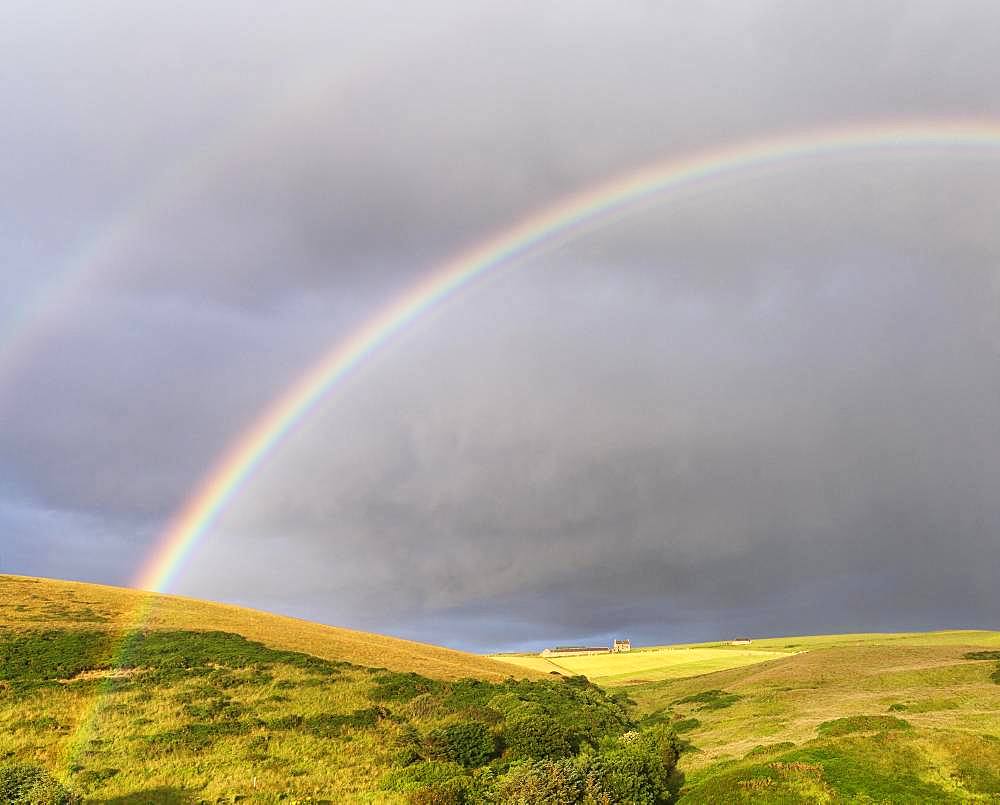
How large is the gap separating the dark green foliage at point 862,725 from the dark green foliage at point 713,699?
25049mm

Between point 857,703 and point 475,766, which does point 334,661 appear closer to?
point 475,766

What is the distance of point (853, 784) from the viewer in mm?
31547

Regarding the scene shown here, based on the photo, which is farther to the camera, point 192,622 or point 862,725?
point 192,622

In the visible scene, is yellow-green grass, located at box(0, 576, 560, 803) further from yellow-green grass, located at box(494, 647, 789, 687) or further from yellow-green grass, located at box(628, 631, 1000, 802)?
yellow-green grass, located at box(494, 647, 789, 687)

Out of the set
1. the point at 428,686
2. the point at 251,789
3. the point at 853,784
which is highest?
the point at 428,686

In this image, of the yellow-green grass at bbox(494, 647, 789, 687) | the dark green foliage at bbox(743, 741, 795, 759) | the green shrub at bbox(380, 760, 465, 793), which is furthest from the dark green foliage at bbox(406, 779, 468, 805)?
the yellow-green grass at bbox(494, 647, 789, 687)

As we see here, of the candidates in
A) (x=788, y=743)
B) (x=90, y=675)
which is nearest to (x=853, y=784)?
(x=788, y=743)

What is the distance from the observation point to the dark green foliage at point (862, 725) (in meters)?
41.4

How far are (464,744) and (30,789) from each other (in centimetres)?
2079

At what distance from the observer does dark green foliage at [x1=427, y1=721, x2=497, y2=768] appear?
121ft

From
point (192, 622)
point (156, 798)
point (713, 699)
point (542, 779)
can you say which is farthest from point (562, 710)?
point (192, 622)

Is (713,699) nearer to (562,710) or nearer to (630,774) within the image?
(562,710)

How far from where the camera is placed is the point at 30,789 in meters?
25.0

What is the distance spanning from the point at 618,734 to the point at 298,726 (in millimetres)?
21820
